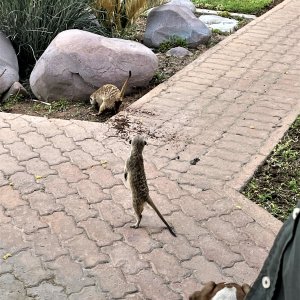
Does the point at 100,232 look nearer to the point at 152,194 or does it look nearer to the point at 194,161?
the point at 152,194

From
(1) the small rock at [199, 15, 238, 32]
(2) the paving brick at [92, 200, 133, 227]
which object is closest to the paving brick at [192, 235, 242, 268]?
(2) the paving brick at [92, 200, 133, 227]

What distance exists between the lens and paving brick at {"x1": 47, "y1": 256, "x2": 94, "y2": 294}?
11.3 feet

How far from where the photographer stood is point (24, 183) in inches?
179

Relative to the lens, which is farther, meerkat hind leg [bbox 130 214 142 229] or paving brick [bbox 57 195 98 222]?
paving brick [bbox 57 195 98 222]

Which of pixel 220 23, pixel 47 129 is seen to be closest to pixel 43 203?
pixel 47 129

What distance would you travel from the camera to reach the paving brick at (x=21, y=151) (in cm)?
497

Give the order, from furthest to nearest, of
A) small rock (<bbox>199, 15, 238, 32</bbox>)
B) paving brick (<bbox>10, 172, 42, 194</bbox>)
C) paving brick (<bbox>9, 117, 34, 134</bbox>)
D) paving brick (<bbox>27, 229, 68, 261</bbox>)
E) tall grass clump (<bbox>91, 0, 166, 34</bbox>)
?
small rock (<bbox>199, 15, 238, 32</bbox>) < tall grass clump (<bbox>91, 0, 166, 34</bbox>) < paving brick (<bbox>9, 117, 34, 134</bbox>) < paving brick (<bbox>10, 172, 42, 194</bbox>) < paving brick (<bbox>27, 229, 68, 261</bbox>)

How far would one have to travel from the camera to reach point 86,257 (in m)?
3.71

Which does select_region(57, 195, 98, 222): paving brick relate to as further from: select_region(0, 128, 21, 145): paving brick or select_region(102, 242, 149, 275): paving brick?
select_region(0, 128, 21, 145): paving brick

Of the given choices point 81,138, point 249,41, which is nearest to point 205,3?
point 249,41

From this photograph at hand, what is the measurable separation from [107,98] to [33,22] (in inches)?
74.4

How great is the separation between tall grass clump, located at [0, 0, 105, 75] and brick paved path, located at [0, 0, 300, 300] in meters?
1.61

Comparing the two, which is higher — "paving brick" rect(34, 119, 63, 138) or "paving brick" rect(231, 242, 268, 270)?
"paving brick" rect(231, 242, 268, 270)

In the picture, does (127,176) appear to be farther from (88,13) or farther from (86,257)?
(88,13)
